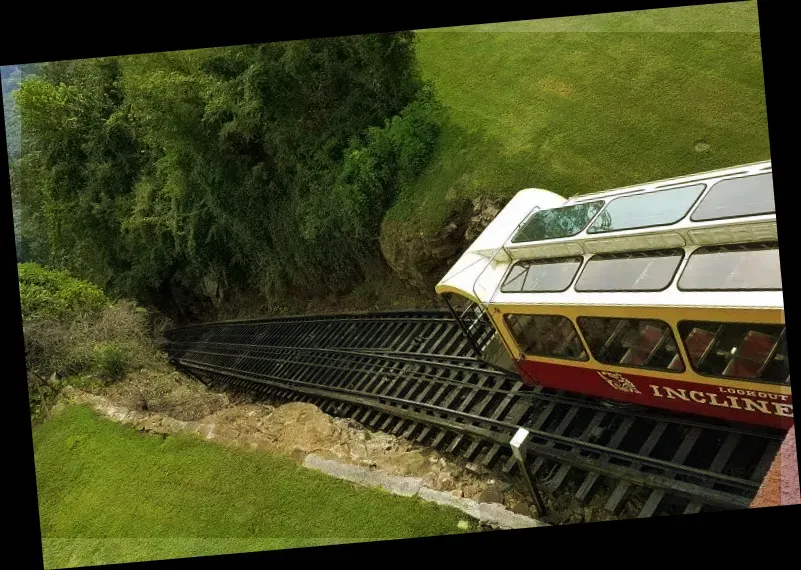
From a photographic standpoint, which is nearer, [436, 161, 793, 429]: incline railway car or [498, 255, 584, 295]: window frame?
[436, 161, 793, 429]: incline railway car

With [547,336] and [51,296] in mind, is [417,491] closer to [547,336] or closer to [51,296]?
[547,336]

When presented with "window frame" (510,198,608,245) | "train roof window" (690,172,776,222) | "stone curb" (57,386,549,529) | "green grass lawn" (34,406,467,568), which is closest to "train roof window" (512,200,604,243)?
"window frame" (510,198,608,245)

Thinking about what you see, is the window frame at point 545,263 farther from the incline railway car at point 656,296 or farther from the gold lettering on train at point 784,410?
the gold lettering on train at point 784,410

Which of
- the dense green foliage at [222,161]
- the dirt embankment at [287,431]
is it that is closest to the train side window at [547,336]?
the dirt embankment at [287,431]

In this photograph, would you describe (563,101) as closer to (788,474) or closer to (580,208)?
(580,208)

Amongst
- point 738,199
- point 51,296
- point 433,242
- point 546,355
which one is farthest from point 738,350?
point 51,296

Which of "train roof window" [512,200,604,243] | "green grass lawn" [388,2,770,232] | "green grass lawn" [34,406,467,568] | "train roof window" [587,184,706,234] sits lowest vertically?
"green grass lawn" [34,406,467,568]

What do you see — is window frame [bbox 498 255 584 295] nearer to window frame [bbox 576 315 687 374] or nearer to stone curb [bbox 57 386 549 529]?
window frame [bbox 576 315 687 374]
